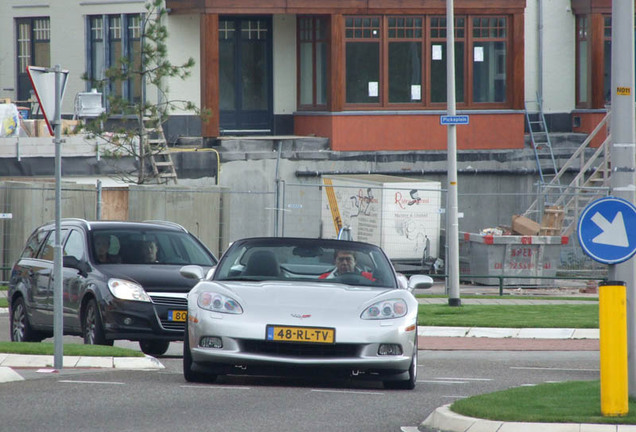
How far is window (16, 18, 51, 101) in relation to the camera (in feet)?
125

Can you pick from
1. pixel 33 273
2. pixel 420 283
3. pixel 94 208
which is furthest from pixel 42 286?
pixel 94 208

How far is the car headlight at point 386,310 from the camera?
1191 centimetres

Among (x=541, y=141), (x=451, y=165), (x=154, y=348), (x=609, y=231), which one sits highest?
(x=541, y=141)

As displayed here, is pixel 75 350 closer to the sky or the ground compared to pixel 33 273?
closer to the ground

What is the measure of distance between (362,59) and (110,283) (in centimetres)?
2072

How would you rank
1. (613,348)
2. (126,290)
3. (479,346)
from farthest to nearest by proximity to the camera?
(479,346), (126,290), (613,348)

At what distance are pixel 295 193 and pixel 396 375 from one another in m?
20.0

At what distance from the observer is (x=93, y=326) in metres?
15.3

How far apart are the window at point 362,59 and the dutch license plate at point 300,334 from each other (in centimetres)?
2349

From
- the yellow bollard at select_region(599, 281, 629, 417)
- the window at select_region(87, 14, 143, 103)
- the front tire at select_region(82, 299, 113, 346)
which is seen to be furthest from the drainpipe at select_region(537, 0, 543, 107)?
the yellow bollard at select_region(599, 281, 629, 417)

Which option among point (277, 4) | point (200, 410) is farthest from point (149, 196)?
point (200, 410)

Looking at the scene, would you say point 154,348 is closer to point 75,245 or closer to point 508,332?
point 75,245

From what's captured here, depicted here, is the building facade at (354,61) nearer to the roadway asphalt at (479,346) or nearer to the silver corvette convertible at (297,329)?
the roadway asphalt at (479,346)

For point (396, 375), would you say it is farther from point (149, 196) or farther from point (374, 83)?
point (374, 83)
